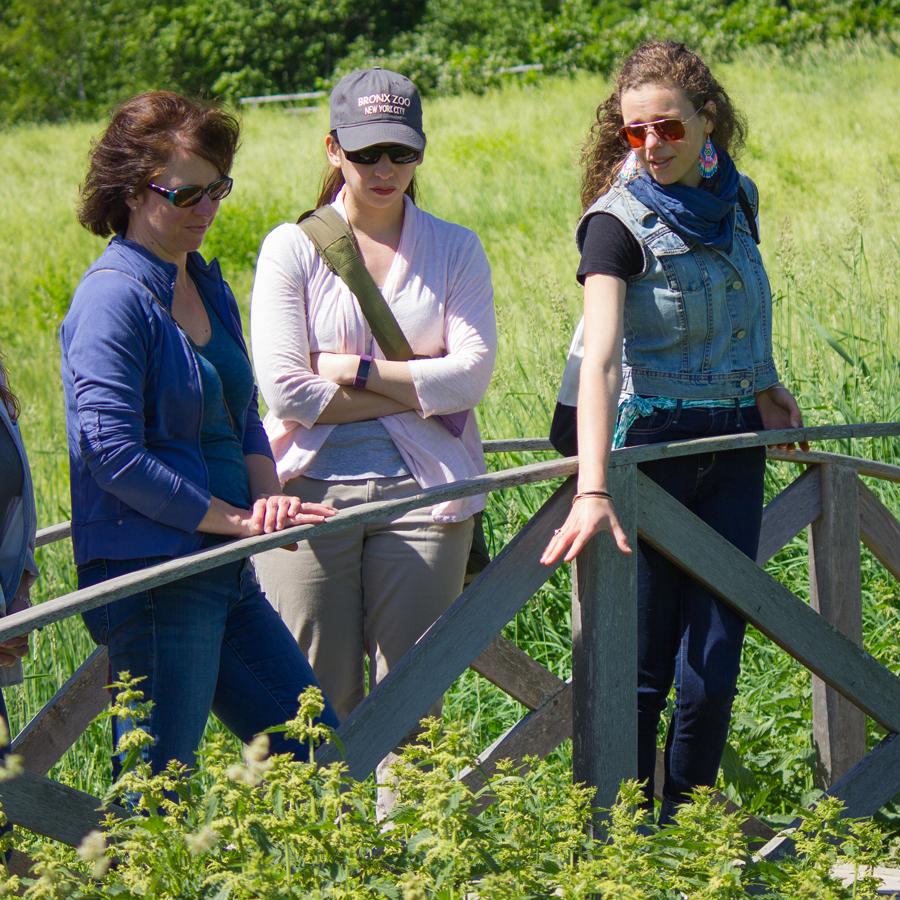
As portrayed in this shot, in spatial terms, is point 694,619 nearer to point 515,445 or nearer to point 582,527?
point 582,527

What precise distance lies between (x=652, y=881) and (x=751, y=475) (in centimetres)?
108

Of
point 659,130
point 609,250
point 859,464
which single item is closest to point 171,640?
point 609,250

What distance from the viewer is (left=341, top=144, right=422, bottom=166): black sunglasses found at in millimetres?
3225

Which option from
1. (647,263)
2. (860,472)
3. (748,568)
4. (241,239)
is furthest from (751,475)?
(241,239)

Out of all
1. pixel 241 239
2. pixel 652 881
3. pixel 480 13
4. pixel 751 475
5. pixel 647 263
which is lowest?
pixel 652 881

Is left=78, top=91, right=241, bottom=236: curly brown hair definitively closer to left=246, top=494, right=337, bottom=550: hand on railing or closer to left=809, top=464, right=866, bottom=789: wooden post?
left=246, top=494, right=337, bottom=550: hand on railing

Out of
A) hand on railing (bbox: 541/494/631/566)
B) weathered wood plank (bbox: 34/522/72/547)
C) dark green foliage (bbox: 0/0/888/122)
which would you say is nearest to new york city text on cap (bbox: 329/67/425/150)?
hand on railing (bbox: 541/494/631/566)

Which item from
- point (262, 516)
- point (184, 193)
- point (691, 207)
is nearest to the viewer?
point (262, 516)

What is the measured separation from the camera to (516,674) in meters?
3.95

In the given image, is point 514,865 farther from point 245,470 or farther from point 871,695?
point 871,695

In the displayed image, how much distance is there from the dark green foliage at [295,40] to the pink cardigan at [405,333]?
26.2 metres

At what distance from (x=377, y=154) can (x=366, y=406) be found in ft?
1.78

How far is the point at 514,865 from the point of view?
7.25 ft

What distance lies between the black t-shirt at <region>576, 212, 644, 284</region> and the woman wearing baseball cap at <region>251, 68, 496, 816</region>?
512 mm
